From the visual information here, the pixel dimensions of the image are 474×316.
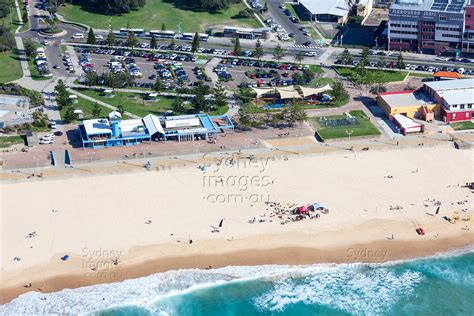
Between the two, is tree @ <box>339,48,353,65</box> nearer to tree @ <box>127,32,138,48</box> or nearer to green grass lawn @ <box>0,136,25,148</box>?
tree @ <box>127,32,138,48</box>

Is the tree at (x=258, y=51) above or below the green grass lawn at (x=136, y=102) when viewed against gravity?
above

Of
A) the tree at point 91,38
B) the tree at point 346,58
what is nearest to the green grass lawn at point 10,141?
the tree at point 91,38

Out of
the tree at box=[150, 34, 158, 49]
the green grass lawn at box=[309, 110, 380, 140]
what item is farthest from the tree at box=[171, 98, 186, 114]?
the tree at box=[150, 34, 158, 49]

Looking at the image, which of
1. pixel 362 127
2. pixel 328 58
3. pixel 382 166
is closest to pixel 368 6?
pixel 328 58

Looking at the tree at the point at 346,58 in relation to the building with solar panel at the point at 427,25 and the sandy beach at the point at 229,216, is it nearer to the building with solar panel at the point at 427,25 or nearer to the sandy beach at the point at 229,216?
the building with solar panel at the point at 427,25

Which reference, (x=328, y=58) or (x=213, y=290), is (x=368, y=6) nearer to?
(x=328, y=58)

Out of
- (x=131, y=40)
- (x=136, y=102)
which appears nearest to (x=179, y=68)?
(x=131, y=40)

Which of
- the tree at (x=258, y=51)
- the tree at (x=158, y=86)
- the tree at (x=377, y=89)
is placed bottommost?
the tree at (x=377, y=89)
